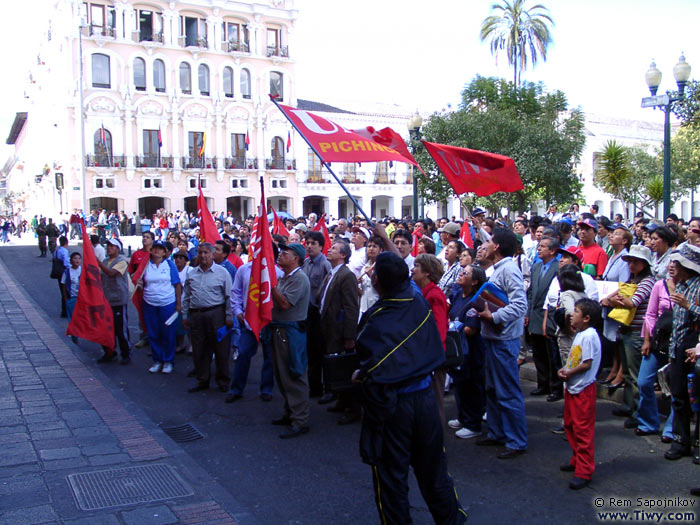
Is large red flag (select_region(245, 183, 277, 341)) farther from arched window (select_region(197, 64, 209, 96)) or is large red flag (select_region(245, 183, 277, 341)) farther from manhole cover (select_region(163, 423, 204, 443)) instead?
arched window (select_region(197, 64, 209, 96))

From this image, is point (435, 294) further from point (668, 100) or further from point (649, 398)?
point (668, 100)

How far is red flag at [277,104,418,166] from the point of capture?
6.91m

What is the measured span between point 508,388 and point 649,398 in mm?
1303

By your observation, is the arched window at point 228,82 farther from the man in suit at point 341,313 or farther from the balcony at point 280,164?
the man in suit at point 341,313

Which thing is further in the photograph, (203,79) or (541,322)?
(203,79)

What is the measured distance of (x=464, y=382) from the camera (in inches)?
238

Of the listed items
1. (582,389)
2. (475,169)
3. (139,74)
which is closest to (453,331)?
(582,389)

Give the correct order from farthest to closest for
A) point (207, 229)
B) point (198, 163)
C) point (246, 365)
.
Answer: point (198, 163), point (207, 229), point (246, 365)

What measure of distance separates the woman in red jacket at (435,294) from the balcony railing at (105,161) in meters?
40.2

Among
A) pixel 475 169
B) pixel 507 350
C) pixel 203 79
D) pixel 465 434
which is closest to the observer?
pixel 507 350

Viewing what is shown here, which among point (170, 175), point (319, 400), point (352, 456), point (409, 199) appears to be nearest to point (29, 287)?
point (319, 400)

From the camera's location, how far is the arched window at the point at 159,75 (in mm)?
44062

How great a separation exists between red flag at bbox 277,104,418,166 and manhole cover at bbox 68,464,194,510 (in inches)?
138

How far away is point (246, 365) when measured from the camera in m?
7.27
